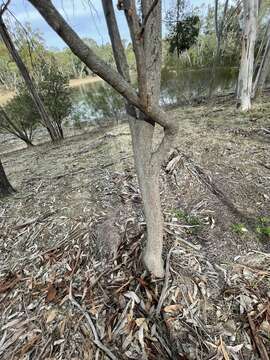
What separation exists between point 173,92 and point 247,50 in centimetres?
679

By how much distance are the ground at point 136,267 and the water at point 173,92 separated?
7.15 metres

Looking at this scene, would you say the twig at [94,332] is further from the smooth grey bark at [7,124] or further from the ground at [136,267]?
the smooth grey bark at [7,124]

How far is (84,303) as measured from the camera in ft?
5.28

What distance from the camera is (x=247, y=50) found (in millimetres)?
5160

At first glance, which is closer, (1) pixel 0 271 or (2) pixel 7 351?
(2) pixel 7 351

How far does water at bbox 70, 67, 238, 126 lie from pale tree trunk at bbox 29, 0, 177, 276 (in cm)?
844

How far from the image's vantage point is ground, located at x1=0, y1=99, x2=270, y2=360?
1.38 metres

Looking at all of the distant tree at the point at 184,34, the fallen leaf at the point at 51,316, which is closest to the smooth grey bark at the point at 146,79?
the fallen leaf at the point at 51,316

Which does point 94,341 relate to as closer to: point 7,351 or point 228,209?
point 7,351

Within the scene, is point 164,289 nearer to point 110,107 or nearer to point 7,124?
point 7,124

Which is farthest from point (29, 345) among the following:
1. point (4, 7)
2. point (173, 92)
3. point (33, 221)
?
point (173, 92)

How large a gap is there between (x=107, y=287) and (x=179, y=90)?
Answer: 38.3 ft

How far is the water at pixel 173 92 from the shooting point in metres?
10.2

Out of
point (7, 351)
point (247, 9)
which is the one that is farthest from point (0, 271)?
point (247, 9)
